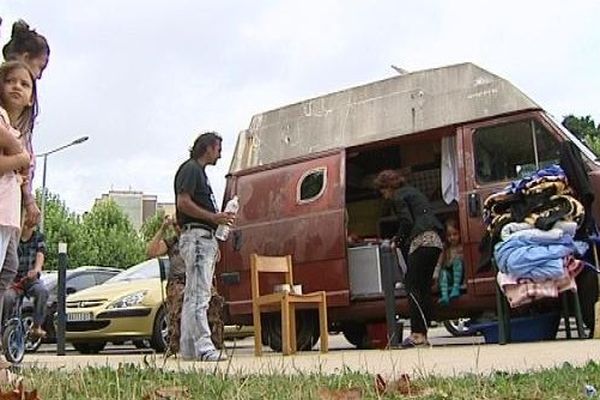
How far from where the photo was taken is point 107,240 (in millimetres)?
43969

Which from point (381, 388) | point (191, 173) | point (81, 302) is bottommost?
point (381, 388)

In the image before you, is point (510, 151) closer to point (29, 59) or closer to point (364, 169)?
point (364, 169)

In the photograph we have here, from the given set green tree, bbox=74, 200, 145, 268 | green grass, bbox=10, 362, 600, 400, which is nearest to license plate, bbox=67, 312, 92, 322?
green grass, bbox=10, 362, 600, 400

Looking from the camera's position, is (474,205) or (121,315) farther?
(121,315)

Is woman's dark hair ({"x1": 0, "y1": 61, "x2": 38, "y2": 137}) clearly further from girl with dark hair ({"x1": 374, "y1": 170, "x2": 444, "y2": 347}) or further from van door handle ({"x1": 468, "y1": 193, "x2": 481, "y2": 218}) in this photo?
van door handle ({"x1": 468, "y1": 193, "x2": 481, "y2": 218})

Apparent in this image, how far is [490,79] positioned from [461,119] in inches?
18.4

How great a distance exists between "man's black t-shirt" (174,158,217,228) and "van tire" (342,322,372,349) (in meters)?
2.96

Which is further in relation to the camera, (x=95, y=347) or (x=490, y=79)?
(x=95, y=347)

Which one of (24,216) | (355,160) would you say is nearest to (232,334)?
(355,160)

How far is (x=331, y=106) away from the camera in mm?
9664

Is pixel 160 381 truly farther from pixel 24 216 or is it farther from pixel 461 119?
pixel 461 119

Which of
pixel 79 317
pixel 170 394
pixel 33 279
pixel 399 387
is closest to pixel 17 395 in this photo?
pixel 170 394

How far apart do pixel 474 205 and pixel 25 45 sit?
4658 millimetres

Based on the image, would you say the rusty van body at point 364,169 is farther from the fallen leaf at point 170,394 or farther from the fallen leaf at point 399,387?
the fallen leaf at point 170,394
